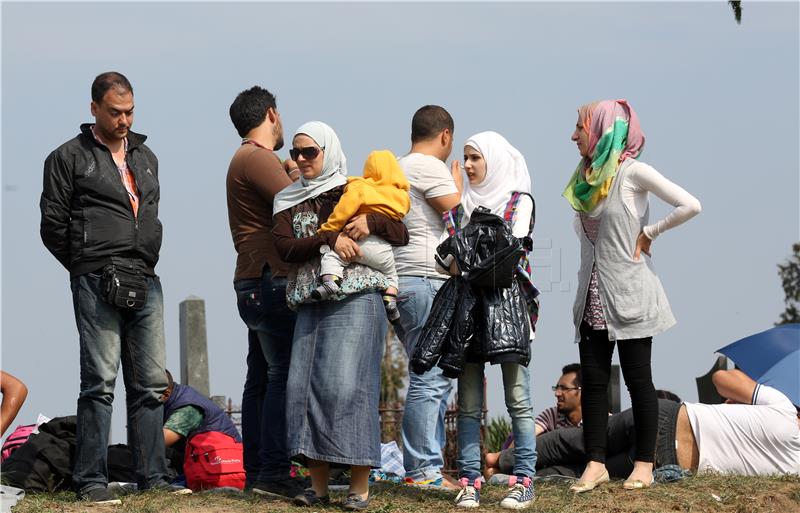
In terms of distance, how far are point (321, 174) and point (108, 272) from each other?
52.2 inches

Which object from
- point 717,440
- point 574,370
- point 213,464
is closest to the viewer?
point 213,464

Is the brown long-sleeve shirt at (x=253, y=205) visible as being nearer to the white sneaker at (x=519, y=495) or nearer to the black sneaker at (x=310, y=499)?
the black sneaker at (x=310, y=499)

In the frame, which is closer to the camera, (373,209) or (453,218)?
(373,209)

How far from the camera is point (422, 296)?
7109mm

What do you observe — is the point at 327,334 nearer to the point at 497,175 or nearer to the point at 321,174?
the point at 321,174

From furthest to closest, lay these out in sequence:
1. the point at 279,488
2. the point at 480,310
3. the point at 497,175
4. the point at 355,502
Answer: the point at 497,175 < the point at 279,488 < the point at 480,310 < the point at 355,502

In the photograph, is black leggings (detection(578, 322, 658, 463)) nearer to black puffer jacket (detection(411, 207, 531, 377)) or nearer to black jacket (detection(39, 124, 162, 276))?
black puffer jacket (detection(411, 207, 531, 377))

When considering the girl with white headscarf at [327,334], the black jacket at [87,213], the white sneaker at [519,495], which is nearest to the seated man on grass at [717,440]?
the white sneaker at [519,495]

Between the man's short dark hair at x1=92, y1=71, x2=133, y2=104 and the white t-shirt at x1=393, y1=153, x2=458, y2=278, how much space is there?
1.69m

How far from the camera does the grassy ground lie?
6.39 meters

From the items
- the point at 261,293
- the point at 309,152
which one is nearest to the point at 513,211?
the point at 309,152

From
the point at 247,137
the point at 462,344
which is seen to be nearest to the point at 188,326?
the point at 247,137

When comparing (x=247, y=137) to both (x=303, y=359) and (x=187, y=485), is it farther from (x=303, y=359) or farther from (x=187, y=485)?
(x=187, y=485)

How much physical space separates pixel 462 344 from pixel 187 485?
8.07ft
